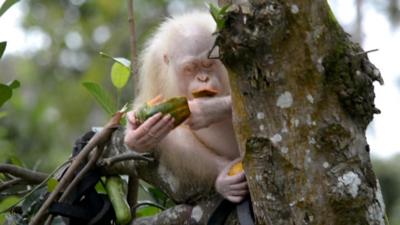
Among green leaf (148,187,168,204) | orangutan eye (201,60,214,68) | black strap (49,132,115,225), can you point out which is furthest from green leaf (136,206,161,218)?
orangutan eye (201,60,214,68)

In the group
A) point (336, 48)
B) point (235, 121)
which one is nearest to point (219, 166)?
point (235, 121)

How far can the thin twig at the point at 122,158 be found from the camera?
247cm

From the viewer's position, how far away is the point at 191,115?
8.27ft

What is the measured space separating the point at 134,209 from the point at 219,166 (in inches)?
11.9

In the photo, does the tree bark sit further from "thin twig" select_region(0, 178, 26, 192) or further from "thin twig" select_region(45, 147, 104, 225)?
"thin twig" select_region(0, 178, 26, 192)

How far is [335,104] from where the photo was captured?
6.57 feet

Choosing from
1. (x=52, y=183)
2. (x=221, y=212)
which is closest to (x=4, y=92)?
(x=52, y=183)

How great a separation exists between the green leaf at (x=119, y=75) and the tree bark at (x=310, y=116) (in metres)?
0.92

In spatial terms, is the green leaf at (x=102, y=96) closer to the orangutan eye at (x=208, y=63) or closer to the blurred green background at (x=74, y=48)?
the orangutan eye at (x=208, y=63)

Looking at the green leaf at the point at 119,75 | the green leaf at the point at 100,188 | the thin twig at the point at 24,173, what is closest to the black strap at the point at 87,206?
the green leaf at the point at 100,188

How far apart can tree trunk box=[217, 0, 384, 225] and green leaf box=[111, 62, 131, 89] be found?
925 mm

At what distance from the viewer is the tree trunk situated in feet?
6.49

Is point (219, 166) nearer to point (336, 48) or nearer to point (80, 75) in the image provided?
point (336, 48)

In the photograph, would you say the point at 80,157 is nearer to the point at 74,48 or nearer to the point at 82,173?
the point at 82,173
